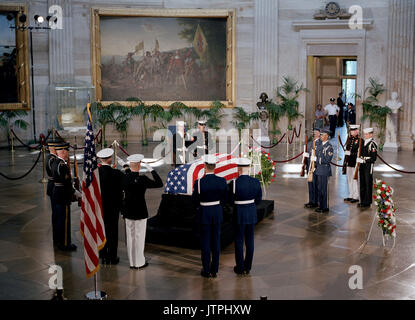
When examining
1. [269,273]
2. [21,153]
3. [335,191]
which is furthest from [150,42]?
[269,273]

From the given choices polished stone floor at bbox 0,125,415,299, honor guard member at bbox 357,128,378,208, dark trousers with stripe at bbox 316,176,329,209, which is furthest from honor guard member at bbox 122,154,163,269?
honor guard member at bbox 357,128,378,208

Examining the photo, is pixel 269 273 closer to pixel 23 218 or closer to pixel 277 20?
pixel 23 218

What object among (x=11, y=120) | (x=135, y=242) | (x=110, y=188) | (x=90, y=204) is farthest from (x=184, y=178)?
(x=11, y=120)

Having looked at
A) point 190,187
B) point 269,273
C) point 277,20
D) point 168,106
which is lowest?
point 269,273

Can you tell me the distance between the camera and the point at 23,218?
32.7ft

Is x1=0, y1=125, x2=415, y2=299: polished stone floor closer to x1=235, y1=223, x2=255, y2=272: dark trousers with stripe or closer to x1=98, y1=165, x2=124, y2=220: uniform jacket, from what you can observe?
x1=235, y1=223, x2=255, y2=272: dark trousers with stripe

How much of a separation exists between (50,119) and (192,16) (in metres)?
6.54

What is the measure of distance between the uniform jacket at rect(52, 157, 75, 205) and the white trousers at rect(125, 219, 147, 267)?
1.35 metres

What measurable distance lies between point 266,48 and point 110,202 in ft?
48.7

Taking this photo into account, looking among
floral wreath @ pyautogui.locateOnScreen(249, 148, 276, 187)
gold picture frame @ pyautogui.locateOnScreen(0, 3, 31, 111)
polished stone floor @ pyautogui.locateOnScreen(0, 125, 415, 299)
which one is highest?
gold picture frame @ pyautogui.locateOnScreen(0, 3, 31, 111)

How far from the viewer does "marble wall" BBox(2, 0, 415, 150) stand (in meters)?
20.3

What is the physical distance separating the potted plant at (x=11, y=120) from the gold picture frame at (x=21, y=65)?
0.19 m

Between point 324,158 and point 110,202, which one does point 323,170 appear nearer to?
point 324,158

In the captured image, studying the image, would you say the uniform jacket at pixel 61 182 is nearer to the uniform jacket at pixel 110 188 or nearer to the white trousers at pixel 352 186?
the uniform jacket at pixel 110 188
